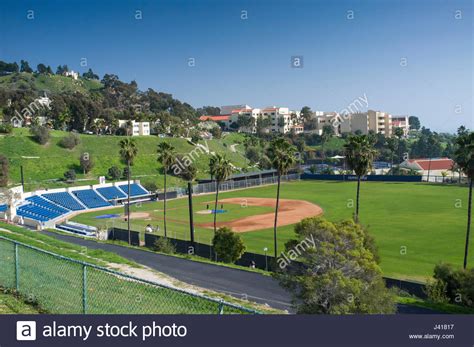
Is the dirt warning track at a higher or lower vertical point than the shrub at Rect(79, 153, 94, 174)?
lower

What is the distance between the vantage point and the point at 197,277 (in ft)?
79.2

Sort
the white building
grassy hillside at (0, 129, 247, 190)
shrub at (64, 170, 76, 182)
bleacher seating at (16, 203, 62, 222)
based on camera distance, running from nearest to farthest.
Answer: bleacher seating at (16, 203, 62, 222) → shrub at (64, 170, 76, 182) → grassy hillside at (0, 129, 247, 190) → the white building

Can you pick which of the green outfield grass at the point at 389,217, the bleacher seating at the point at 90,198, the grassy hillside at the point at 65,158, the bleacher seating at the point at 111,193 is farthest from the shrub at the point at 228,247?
the grassy hillside at the point at 65,158

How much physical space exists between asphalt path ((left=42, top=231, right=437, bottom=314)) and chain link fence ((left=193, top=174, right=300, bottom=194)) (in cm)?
6497

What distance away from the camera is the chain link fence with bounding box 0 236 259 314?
33.3 feet

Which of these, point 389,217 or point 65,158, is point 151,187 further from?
point 389,217

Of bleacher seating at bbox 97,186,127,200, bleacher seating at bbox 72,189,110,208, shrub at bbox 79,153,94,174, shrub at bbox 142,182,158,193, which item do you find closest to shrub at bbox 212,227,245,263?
bleacher seating at bbox 72,189,110,208

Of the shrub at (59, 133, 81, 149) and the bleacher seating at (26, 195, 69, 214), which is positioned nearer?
the bleacher seating at (26, 195, 69, 214)

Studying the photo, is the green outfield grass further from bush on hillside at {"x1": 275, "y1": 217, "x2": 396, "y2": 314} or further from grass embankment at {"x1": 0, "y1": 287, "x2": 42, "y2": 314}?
grass embankment at {"x1": 0, "y1": 287, "x2": 42, "y2": 314}

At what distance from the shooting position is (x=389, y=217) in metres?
60.2

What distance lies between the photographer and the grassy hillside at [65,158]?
9056 centimetres

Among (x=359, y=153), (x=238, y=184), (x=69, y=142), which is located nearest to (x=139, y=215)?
(x=359, y=153)

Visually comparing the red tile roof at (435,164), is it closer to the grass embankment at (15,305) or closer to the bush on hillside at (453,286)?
the bush on hillside at (453,286)

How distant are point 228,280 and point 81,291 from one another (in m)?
13.6
